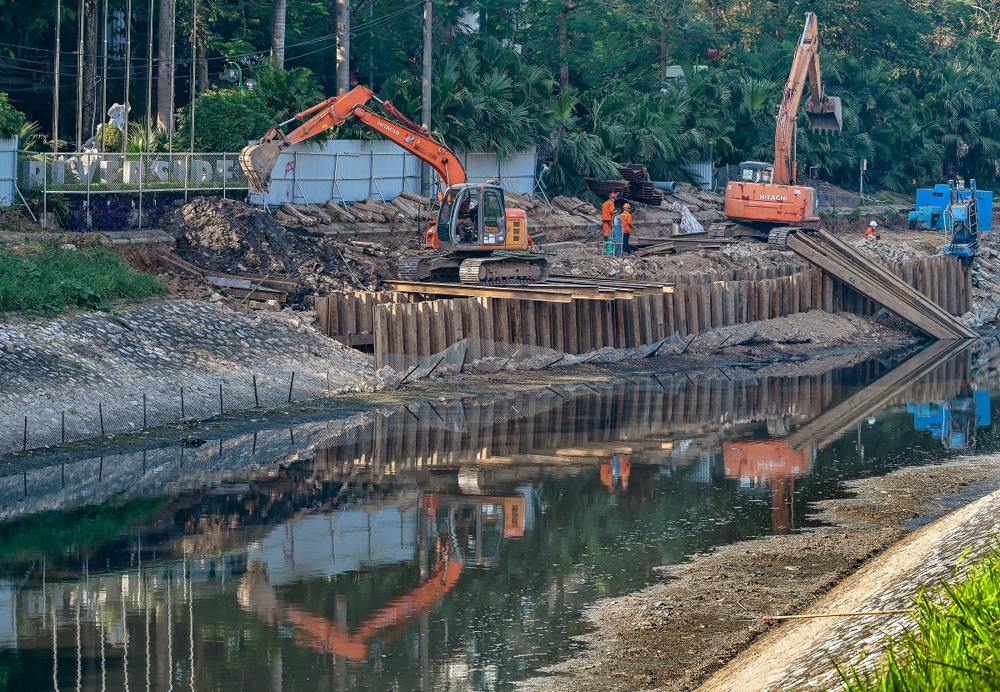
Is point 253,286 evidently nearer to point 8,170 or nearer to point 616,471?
point 8,170

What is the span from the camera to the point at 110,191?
36.7 m

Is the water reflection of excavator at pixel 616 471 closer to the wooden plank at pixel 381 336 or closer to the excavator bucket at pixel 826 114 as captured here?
the wooden plank at pixel 381 336

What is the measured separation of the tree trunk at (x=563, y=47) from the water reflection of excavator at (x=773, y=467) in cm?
3671

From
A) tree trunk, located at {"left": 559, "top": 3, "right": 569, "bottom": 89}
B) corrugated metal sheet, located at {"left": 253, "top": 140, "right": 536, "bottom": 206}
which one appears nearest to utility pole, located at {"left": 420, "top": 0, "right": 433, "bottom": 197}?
corrugated metal sheet, located at {"left": 253, "top": 140, "right": 536, "bottom": 206}

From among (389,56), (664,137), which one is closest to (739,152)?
(664,137)

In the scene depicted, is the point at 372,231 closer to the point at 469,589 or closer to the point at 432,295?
the point at 432,295

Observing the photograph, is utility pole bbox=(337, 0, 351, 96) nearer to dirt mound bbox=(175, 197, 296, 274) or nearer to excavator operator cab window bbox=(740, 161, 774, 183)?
dirt mound bbox=(175, 197, 296, 274)

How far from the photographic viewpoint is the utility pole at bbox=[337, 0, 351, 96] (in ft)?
154

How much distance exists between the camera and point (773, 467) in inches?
1003

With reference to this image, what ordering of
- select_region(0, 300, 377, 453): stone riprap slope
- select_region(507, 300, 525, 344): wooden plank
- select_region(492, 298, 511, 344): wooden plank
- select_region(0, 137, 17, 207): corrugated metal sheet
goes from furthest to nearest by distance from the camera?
select_region(0, 137, 17, 207): corrugated metal sheet
select_region(507, 300, 525, 344): wooden plank
select_region(492, 298, 511, 344): wooden plank
select_region(0, 300, 377, 453): stone riprap slope

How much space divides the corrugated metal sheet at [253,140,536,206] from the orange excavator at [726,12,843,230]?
11659 millimetres

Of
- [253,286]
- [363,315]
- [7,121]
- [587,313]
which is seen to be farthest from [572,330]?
[7,121]

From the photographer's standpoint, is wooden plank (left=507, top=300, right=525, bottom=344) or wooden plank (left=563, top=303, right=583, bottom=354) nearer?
wooden plank (left=507, top=300, right=525, bottom=344)

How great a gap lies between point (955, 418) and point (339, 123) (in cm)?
1774
